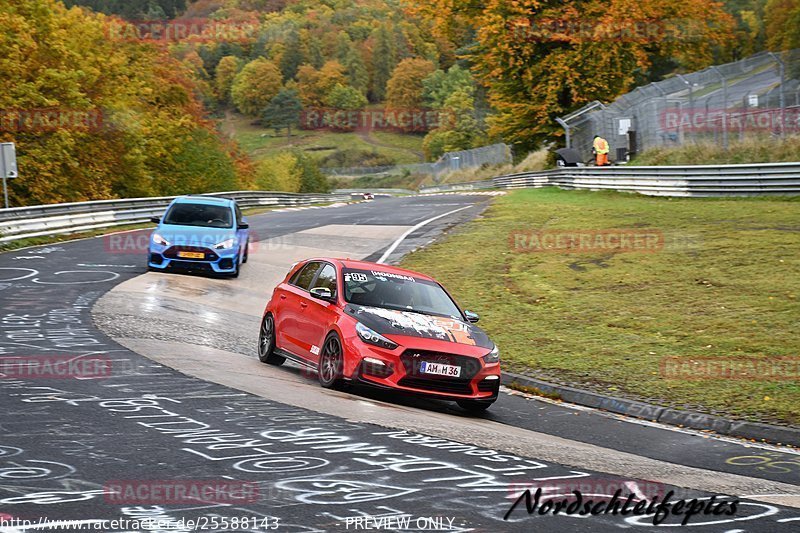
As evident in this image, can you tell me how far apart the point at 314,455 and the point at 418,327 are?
372 cm

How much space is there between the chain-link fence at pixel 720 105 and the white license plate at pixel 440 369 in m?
22.8

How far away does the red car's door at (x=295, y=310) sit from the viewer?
41.9ft

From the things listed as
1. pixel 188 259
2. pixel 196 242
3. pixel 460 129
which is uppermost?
pixel 460 129

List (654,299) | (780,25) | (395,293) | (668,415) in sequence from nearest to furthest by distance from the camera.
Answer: (668,415) < (395,293) < (654,299) < (780,25)

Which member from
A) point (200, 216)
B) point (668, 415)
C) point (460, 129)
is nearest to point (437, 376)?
point (668, 415)

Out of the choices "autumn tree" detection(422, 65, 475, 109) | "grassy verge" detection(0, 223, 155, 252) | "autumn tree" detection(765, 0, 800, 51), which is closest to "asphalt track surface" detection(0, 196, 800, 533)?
"grassy verge" detection(0, 223, 155, 252)

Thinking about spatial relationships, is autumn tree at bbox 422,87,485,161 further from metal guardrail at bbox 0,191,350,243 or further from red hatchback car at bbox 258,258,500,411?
red hatchback car at bbox 258,258,500,411

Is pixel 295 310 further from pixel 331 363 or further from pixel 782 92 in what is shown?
pixel 782 92

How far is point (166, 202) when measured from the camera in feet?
134

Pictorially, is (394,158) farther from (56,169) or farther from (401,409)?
(401,409)

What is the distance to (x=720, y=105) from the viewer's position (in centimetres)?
3375

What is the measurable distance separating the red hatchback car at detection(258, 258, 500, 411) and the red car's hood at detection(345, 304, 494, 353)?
11 millimetres

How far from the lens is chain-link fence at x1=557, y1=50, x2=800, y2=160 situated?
31000 mm

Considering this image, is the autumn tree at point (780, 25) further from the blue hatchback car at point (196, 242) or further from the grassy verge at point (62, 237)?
the blue hatchback car at point (196, 242)
